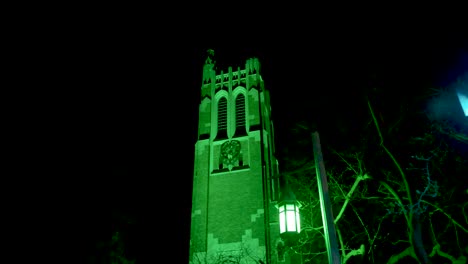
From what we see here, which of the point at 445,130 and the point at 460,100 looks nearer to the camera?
the point at 460,100

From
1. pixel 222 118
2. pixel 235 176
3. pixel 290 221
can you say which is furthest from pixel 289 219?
pixel 222 118

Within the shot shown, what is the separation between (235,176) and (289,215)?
22.2m

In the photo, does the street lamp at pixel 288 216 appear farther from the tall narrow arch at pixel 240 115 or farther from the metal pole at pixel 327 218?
the tall narrow arch at pixel 240 115

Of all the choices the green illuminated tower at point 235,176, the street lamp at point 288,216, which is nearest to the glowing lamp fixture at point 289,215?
the street lamp at point 288,216

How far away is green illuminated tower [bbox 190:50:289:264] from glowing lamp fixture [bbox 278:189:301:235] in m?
16.9

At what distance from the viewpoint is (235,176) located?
32156 mm

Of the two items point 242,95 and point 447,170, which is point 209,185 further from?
point 447,170

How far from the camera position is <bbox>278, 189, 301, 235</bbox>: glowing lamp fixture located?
983cm

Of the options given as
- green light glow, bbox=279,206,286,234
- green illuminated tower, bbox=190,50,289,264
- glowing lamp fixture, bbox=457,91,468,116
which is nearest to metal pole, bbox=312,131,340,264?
green light glow, bbox=279,206,286,234

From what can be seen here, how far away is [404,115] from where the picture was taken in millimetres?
13703

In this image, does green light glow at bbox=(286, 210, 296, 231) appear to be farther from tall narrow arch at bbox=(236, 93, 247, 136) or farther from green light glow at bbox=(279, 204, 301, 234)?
tall narrow arch at bbox=(236, 93, 247, 136)

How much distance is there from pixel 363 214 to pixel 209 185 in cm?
1657

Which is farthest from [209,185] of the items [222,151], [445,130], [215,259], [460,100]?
[460,100]

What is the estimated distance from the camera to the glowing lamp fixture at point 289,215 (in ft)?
32.2
